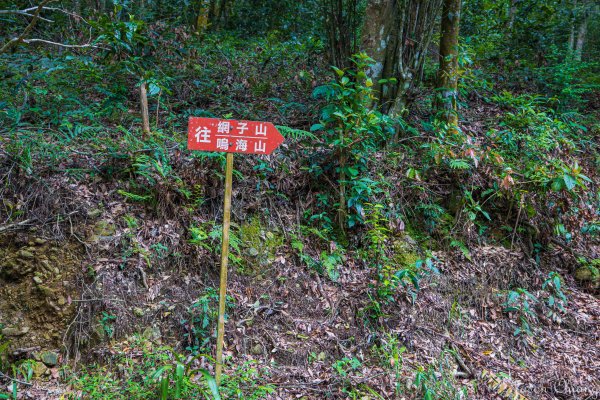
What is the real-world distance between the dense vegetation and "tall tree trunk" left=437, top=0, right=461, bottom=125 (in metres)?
0.03

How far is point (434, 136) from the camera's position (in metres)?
5.52

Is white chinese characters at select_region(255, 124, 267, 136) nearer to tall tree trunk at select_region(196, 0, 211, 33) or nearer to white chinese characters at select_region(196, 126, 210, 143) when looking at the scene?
white chinese characters at select_region(196, 126, 210, 143)

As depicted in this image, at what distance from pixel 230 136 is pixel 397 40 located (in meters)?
3.24

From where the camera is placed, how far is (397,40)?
5.29 m

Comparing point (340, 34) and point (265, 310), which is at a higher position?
point (340, 34)

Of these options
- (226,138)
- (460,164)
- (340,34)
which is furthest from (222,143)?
(340,34)

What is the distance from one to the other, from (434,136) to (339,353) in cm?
316

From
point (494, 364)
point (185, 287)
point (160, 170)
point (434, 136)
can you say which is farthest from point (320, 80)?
point (494, 364)

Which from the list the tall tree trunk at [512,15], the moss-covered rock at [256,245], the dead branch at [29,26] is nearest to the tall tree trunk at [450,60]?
the moss-covered rock at [256,245]

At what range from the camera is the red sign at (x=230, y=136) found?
2.99 metres

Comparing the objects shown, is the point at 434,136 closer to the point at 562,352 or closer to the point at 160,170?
the point at 562,352

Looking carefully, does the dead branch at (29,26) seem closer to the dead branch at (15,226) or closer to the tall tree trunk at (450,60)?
the dead branch at (15,226)

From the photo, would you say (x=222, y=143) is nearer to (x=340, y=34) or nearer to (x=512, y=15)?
(x=340, y=34)

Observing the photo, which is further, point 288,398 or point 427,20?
point 427,20
